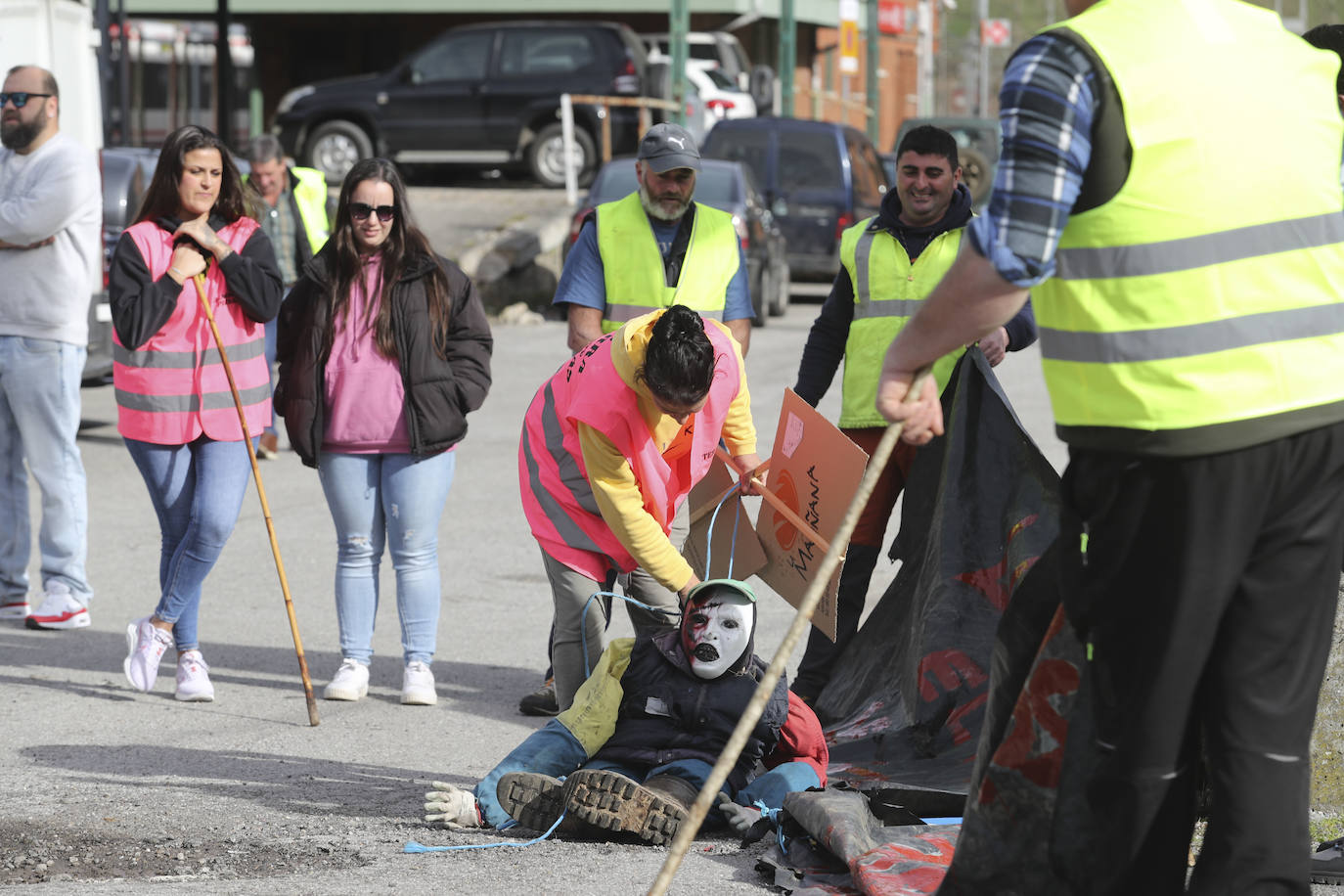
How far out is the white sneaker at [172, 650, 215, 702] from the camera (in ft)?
20.9

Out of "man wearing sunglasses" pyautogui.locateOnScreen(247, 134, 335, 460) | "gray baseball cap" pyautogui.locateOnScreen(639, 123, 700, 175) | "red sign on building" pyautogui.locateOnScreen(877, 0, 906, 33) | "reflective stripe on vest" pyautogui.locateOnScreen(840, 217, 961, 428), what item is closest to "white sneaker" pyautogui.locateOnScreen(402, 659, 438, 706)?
"reflective stripe on vest" pyautogui.locateOnScreen(840, 217, 961, 428)

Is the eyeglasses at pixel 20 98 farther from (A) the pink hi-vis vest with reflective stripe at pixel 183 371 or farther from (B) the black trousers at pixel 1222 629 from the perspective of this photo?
(B) the black trousers at pixel 1222 629

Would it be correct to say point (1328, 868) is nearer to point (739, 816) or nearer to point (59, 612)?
point (739, 816)

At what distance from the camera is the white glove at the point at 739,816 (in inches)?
182

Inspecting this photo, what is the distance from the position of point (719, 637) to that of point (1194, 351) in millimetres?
2155

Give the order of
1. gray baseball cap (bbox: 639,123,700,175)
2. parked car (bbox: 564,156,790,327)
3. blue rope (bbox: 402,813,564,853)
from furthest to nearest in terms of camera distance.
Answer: parked car (bbox: 564,156,790,327), gray baseball cap (bbox: 639,123,700,175), blue rope (bbox: 402,813,564,853)

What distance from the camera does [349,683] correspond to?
20.9 feet

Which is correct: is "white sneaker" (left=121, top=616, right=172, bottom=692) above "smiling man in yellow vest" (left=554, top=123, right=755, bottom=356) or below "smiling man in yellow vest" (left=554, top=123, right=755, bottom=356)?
below

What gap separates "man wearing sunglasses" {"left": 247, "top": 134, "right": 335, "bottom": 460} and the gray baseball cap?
444 centimetres

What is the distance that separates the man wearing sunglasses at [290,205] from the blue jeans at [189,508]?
4.21 m

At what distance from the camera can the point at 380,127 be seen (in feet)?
82.3

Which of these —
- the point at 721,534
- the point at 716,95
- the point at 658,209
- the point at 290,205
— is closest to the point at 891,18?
the point at 716,95

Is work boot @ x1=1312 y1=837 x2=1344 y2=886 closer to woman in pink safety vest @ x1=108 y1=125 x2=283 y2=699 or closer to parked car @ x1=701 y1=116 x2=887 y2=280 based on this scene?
woman in pink safety vest @ x1=108 y1=125 x2=283 y2=699

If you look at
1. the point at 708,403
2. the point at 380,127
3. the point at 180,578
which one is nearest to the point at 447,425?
the point at 180,578
